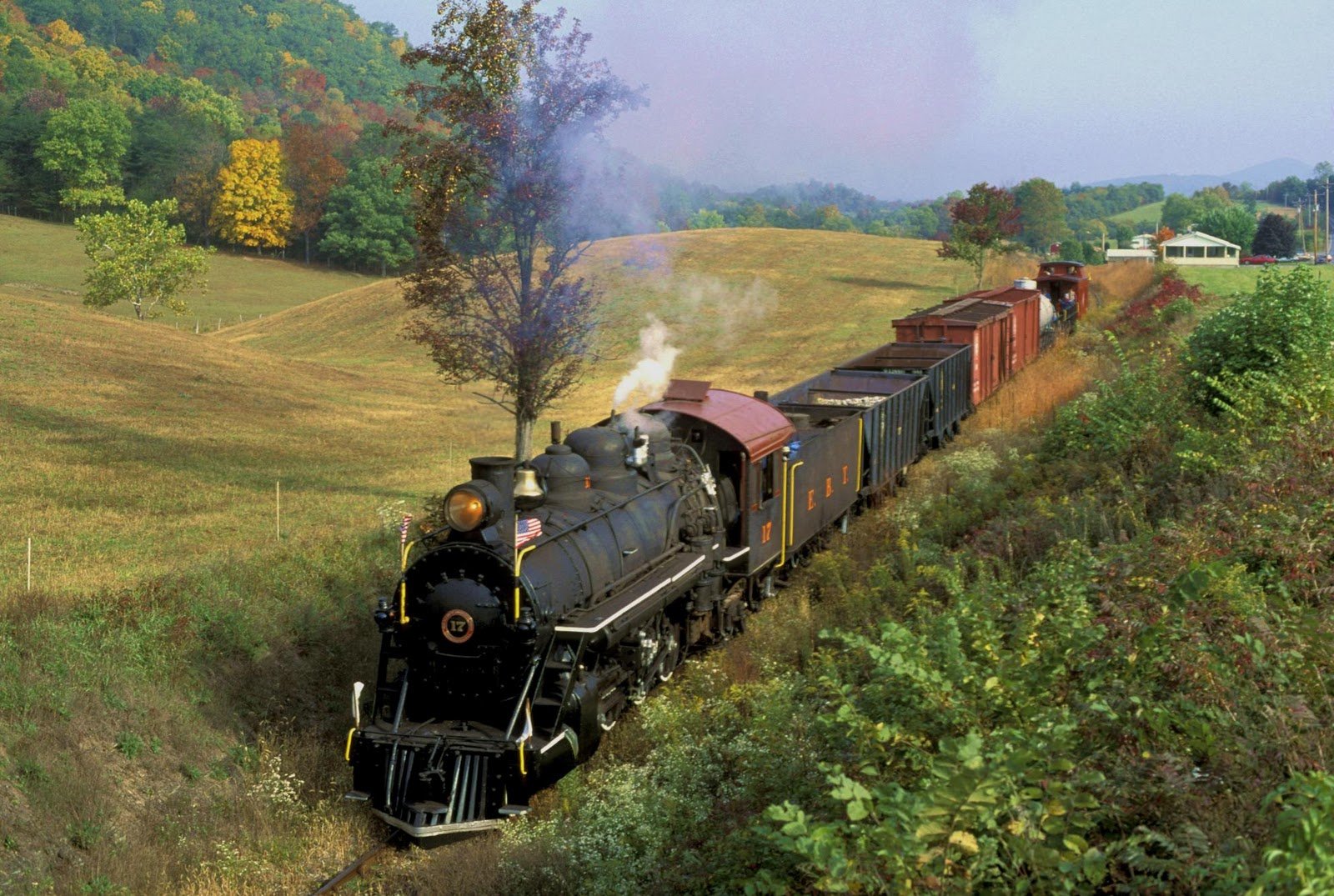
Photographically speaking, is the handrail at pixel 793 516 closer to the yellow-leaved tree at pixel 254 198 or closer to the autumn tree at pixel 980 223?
the autumn tree at pixel 980 223

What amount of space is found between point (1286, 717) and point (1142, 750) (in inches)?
32.3

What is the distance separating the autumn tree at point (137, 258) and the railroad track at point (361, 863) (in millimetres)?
57067

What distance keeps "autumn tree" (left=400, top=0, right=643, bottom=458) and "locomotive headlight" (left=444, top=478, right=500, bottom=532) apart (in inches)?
347

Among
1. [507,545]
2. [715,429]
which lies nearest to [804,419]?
[715,429]

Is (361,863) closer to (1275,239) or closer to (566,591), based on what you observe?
(566,591)

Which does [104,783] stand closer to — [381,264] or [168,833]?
[168,833]

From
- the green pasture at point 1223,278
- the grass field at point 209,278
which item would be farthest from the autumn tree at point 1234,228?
the grass field at point 209,278

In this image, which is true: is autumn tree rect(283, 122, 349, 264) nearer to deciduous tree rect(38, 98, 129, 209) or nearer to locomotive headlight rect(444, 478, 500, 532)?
deciduous tree rect(38, 98, 129, 209)

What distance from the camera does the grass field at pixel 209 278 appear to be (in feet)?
265

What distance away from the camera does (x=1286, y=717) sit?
6777 millimetres

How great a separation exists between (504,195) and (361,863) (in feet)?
38.3

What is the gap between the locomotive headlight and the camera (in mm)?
11172

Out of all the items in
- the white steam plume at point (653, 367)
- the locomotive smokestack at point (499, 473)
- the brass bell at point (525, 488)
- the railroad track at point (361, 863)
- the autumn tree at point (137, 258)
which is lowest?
the railroad track at point (361, 863)

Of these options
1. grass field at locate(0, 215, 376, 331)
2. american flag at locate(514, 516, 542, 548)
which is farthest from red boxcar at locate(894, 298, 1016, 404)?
grass field at locate(0, 215, 376, 331)
